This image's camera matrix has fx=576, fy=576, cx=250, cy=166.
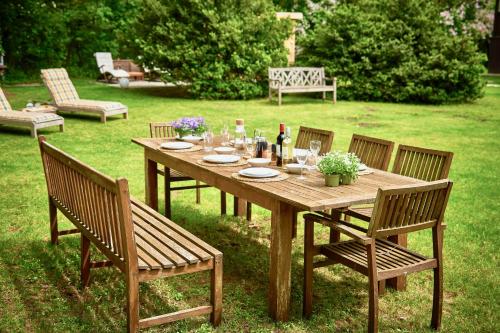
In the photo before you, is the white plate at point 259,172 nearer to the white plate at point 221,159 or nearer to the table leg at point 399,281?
the white plate at point 221,159

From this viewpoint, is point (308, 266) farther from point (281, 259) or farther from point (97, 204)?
point (97, 204)

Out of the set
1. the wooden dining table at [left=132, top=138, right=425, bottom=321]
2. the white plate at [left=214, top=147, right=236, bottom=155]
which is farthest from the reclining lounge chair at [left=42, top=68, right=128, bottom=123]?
the wooden dining table at [left=132, top=138, right=425, bottom=321]

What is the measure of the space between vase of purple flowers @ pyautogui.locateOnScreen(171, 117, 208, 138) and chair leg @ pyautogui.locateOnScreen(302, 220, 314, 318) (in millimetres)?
2130

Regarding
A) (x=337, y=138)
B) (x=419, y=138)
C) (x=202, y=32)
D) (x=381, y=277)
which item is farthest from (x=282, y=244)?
(x=202, y=32)

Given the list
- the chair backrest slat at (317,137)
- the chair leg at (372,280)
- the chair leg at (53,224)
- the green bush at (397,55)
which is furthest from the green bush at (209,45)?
the chair leg at (372,280)

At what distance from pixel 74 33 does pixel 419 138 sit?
19.8 m

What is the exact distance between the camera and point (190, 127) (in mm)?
5449

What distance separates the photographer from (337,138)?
35.0 feet

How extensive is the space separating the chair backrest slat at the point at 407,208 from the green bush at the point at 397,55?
14154 mm

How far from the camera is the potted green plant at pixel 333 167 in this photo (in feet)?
12.4

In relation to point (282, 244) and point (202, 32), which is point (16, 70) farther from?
point (282, 244)

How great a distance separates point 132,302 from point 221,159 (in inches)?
63.2

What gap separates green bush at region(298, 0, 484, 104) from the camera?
55.5ft

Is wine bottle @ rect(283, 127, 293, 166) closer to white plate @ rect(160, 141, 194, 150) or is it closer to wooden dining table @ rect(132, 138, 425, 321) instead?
wooden dining table @ rect(132, 138, 425, 321)
